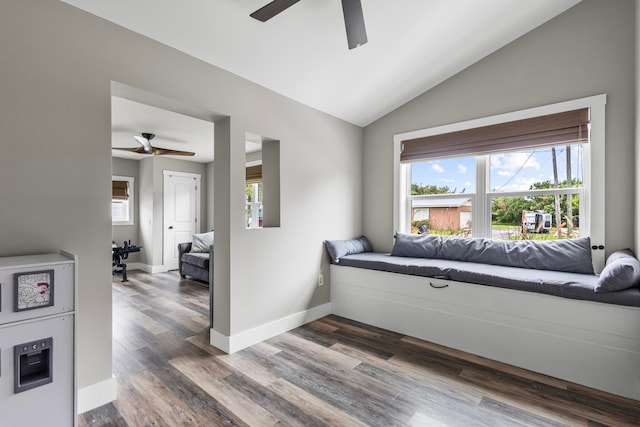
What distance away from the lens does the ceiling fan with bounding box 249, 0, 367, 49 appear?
5.77 ft

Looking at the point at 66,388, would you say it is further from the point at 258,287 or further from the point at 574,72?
the point at 574,72

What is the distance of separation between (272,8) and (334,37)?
2.73 feet

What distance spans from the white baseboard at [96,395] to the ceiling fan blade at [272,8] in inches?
96.3

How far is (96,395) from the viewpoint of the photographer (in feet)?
6.04

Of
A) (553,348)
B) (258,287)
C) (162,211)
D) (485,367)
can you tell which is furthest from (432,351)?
(162,211)

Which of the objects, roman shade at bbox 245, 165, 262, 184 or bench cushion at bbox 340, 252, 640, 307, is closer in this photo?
bench cushion at bbox 340, 252, 640, 307

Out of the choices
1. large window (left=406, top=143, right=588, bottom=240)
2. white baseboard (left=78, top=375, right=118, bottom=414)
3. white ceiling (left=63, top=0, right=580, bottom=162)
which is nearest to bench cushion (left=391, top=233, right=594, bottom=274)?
large window (left=406, top=143, right=588, bottom=240)

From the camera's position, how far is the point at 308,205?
3.30 metres

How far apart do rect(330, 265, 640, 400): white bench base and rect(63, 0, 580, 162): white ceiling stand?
201 cm

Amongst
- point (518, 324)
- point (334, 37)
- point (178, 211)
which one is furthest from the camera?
point (178, 211)

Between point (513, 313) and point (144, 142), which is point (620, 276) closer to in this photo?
point (513, 313)

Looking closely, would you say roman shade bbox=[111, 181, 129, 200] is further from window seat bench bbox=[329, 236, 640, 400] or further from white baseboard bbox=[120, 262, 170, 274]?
window seat bench bbox=[329, 236, 640, 400]

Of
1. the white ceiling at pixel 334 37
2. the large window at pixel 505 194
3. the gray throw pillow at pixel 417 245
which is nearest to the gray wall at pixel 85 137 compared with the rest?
the white ceiling at pixel 334 37

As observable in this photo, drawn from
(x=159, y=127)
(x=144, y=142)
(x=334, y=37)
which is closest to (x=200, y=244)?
(x=144, y=142)
